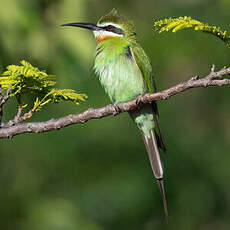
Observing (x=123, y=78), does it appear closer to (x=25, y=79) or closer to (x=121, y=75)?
(x=121, y=75)

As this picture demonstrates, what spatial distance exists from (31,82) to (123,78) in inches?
50.3

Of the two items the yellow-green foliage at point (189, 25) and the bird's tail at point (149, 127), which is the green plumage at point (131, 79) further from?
the yellow-green foliage at point (189, 25)

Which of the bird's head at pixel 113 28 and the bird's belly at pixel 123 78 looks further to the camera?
the bird's head at pixel 113 28

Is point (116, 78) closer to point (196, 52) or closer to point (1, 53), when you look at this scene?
point (1, 53)

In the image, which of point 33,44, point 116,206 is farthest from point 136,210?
point 33,44

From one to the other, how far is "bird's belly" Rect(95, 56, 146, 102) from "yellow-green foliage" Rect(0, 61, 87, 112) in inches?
41.6

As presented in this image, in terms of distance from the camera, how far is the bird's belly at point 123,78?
10.8ft

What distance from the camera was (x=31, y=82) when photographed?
6.91 feet

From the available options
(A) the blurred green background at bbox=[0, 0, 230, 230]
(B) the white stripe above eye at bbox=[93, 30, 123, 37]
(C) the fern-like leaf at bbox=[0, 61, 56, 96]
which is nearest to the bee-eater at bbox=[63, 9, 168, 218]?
(B) the white stripe above eye at bbox=[93, 30, 123, 37]

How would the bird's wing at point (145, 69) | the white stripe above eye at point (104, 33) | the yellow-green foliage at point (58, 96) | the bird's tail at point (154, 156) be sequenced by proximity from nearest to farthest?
the yellow-green foliage at point (58, 96) < the bird's tail at point (154, 156) < the bird's wing at point (145, 69) < the white stripe above eye at point (104, 33)

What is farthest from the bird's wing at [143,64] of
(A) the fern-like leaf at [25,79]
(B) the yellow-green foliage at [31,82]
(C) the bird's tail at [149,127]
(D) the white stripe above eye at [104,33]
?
(A) the fern-like leaf at [25,79]

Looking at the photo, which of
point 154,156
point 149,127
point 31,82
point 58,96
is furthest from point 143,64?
point 31,82

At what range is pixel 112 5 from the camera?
591cm

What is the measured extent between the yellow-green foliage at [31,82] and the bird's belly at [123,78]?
3.47ft
